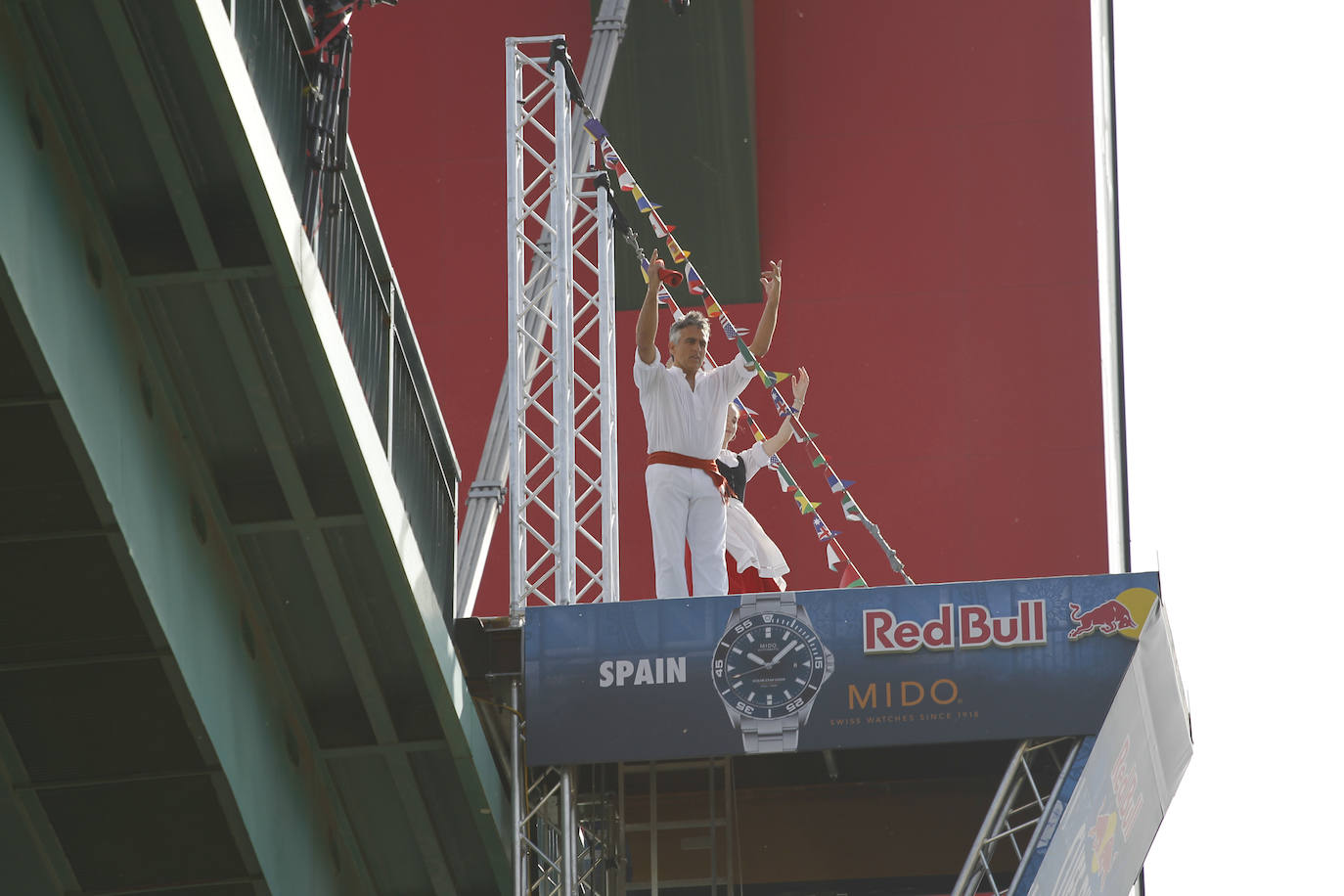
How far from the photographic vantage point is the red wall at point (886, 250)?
1606 centimetres

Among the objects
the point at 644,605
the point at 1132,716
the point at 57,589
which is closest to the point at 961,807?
the point at 1132,716

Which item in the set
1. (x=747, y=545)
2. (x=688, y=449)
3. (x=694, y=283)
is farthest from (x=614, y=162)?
(x=747, y=545)

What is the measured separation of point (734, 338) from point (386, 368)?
2.88 metres

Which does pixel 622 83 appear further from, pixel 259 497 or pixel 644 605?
pixel 259 497

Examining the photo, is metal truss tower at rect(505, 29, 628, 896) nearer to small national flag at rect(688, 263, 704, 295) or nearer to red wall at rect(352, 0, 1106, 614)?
small national flag at rect(688, 263, 704, 295)

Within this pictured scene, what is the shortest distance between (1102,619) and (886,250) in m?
7.21

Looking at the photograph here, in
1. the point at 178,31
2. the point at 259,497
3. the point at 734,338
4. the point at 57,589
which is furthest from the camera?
the point at 734,338

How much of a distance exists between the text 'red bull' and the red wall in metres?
5.51

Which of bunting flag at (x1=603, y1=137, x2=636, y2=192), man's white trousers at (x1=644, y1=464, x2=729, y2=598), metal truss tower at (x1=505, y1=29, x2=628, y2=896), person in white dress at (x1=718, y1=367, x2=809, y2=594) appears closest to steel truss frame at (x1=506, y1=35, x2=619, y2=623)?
metal truss tower at (x1=505, y1=29, x2=628, y2=896)

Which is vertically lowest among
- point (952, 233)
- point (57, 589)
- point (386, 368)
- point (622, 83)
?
point (57, 589)

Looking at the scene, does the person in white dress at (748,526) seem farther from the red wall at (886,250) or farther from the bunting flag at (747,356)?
the red wall at (886,250)

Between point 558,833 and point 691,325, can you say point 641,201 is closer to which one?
point 691,325

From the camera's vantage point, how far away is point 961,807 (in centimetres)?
1202

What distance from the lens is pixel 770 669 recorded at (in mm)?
10086
